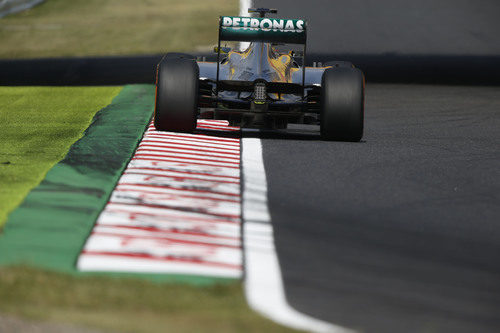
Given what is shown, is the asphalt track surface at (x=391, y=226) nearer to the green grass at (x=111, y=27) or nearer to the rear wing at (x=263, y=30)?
the rear wing at (x=263, y=30)

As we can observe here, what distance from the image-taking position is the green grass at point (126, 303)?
5055mm

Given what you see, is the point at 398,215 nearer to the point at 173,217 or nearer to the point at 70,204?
the point at 173,217

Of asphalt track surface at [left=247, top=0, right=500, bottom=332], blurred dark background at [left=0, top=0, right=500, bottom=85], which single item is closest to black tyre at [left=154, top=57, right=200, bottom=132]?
asphalt track surface at [left=247, top=0, right=500, bottom=332]

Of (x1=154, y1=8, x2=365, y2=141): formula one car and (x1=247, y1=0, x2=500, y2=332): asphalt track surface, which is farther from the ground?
(x1=154, y1=8, x2=365, y2=141): formula one car

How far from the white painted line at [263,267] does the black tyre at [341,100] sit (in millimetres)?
1976

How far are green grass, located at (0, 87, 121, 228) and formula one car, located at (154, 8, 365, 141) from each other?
1.40m

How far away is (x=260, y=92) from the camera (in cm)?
1100

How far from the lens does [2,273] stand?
5.75 metres

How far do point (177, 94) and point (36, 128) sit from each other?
7.76 feet

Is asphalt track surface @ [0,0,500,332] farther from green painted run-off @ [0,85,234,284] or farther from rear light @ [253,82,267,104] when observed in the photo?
green painted run-off @ [0,85,234,284]

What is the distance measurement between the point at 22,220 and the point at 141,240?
101 centimetres

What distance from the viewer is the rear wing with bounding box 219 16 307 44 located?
11.2 meters

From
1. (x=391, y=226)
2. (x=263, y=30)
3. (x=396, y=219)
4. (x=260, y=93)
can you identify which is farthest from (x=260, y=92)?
(x=391, y=226)

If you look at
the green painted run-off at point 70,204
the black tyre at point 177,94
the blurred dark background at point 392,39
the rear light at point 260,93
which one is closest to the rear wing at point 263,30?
the rear light at point 260,93
